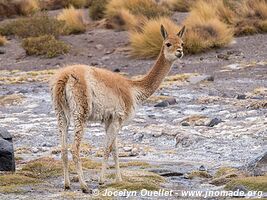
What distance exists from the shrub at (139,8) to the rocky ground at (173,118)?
11.2ft

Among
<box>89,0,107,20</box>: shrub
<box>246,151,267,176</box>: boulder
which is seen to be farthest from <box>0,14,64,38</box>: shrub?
<box>246,151,267,176</box>: boulder

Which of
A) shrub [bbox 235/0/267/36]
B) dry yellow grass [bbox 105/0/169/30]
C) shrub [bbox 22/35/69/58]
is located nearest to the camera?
shrub [bbox 22/35/69/58]

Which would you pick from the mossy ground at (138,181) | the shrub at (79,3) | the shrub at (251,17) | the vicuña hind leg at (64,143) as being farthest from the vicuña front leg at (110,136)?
the shrub at (79,3)

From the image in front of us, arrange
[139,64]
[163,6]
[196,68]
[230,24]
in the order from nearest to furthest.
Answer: [196,68], [139,64], [230,24], [163,6]

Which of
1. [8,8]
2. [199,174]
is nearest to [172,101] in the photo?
[199,174]

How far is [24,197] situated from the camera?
311 inches

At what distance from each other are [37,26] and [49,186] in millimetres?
17471

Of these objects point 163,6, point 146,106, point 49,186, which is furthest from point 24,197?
point 163,6

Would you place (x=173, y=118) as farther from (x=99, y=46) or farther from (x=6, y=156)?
(x=99, y=46)

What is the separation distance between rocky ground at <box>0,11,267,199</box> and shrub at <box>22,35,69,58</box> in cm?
26

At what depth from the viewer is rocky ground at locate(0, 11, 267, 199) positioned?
31.8 feet

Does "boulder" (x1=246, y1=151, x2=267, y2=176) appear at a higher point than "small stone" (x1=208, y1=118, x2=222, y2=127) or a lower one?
higher

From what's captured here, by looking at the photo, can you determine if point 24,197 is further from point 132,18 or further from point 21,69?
point 132,18

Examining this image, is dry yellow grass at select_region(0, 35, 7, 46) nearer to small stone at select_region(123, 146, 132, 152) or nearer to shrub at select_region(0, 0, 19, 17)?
shrub at select_region(0, 0, 19, 17)
